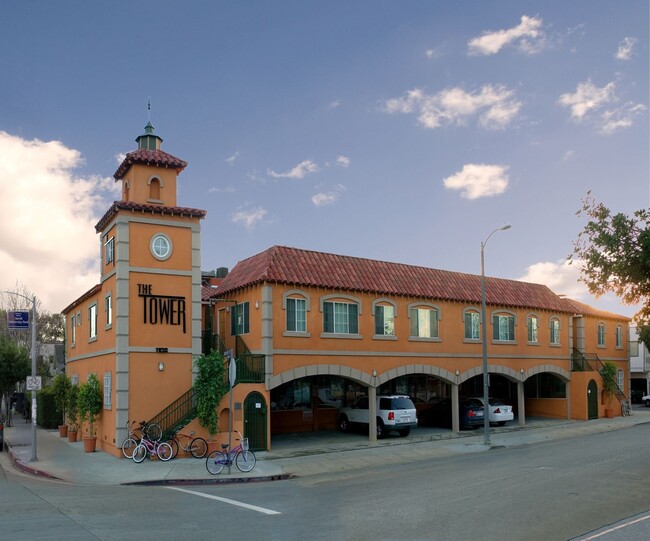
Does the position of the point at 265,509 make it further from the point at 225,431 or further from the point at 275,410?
the point at 275,410

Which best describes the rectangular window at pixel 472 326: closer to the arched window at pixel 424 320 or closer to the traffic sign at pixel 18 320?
the arched window at pixel 424 320

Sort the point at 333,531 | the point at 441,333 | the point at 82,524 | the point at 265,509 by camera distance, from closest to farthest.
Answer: the point at 333,531
the point at 82,524
the point at 265,509
the point at 441,333

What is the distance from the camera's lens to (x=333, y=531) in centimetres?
1108

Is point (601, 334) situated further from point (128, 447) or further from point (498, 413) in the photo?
point (128, 447)

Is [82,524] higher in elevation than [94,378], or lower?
lower

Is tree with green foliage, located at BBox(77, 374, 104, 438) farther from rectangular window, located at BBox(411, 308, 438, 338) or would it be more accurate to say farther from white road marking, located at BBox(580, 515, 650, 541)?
white road marking, located at BBox(580, 515, 650, 541)

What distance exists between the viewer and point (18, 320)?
83.6 ft

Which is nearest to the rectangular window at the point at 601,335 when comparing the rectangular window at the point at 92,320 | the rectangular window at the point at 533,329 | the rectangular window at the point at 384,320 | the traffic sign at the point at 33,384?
the rectangular window at the point at 533,329

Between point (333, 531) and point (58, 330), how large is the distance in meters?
61.7

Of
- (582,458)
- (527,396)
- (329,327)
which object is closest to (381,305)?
(329,327)

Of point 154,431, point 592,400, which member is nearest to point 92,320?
point 154,431

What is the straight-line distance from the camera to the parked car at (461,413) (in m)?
31.6

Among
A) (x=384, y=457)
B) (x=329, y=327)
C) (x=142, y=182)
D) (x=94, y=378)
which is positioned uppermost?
(x=142, y=182)

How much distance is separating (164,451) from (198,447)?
117 cm
